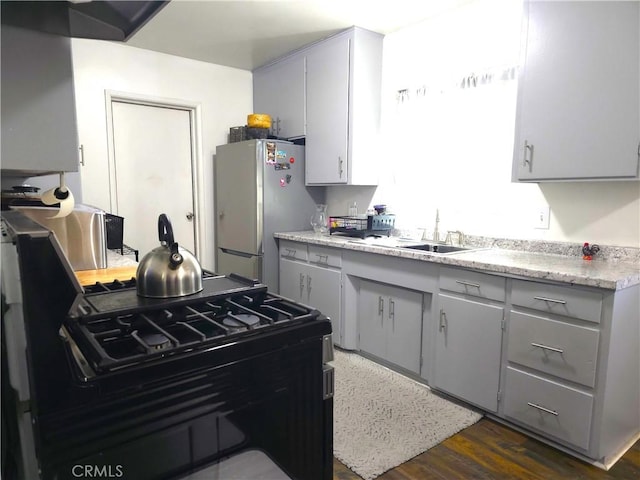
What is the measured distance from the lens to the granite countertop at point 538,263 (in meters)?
1.80

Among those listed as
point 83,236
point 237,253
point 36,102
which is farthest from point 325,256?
point 36,102

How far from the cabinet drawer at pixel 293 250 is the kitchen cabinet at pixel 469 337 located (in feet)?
4.34

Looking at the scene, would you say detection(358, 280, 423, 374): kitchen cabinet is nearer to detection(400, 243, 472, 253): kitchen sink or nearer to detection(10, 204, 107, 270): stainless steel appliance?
detection(400, 243, 472, 253): kitchen sink

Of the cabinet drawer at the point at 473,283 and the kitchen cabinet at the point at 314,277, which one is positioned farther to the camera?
the kitchen cabinet at the point at 314,277

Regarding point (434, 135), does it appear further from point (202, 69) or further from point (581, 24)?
point (202, 69)

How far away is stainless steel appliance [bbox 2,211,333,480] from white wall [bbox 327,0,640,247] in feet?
6.41

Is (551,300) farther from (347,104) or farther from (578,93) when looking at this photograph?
(347,104)

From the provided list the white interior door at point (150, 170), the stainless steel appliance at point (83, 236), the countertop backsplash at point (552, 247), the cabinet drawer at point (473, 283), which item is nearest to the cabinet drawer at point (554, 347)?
the cabinet drawer at point (473, 283)

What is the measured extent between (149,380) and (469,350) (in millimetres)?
1910

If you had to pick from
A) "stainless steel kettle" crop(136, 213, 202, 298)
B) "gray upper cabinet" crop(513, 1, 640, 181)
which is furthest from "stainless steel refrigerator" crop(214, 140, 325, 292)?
"stainless steel kettle" crop(136, 213, 202, 298)

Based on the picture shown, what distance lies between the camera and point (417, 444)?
2045 millimetres

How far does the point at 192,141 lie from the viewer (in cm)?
413

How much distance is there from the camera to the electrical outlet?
2.49 meters

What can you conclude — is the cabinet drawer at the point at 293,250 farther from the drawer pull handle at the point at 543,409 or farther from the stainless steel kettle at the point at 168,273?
the stainless steel kettle at the point at 168,273
